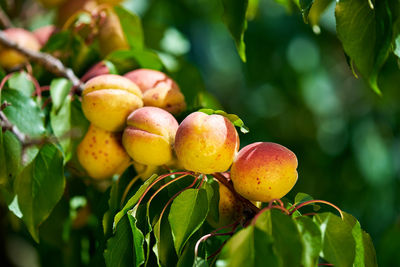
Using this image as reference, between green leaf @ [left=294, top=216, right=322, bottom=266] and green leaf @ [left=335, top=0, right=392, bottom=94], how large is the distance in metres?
0.22

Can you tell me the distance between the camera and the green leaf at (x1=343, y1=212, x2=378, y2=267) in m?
0.65

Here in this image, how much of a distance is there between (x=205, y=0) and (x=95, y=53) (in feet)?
4.62

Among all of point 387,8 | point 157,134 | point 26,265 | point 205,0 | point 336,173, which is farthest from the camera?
point 205,0

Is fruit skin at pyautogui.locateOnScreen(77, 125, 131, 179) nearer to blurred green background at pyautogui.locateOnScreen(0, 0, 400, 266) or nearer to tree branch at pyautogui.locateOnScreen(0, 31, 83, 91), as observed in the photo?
tree branch at pyautogui.locateOnScreen(0, 31, 83, 91)

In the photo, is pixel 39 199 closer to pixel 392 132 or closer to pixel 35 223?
pixel 35 223

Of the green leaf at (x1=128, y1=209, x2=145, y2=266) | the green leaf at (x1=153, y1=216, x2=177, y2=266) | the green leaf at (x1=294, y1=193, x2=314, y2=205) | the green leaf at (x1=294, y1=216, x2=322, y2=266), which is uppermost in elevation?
the green leaf at (x1=294, y1=216, x2=322, y2=266)

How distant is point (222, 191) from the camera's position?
79 cm

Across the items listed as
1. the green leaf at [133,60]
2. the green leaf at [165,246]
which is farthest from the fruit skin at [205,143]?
the green leaf at [133,60]

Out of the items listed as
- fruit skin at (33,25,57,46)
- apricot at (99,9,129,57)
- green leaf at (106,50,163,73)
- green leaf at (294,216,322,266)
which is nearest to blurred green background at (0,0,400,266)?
fruit skin at (33,25,57,46)

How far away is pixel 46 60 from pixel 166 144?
0.38 meters

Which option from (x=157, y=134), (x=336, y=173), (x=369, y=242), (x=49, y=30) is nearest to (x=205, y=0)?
(x=336, y=173)

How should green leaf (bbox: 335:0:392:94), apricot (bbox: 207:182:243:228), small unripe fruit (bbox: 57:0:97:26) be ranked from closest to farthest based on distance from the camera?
green leaf (bbox: 335:0:392:94), apricot (bbox: 207:182:243:228), small unripe fruit (bbox: 57:0:97:26)

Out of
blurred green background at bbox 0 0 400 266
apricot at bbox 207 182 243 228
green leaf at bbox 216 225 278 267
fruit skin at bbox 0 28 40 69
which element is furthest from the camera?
blurred green background at bbox 0 0 400 266

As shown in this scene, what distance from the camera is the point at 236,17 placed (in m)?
0.72
